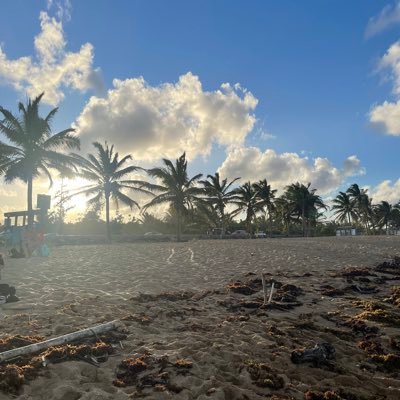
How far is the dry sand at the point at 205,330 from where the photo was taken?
443 centimetres

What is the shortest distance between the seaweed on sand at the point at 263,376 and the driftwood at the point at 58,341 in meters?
2.24

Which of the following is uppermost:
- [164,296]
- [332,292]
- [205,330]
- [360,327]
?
[164,296]

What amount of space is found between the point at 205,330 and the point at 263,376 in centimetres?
173

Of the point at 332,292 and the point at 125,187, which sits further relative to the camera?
the point at 125,187

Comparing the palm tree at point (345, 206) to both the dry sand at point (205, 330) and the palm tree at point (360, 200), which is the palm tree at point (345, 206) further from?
the dry sand at point (205, 330)

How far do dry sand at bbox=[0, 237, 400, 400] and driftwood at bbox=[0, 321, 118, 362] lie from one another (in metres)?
0.38

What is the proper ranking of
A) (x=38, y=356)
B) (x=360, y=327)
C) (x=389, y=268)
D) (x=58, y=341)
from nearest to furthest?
1. (x=38, y=356)
2. (x=58, y=341)
3. (x=360, y=327)
4. (x=389, y=268)

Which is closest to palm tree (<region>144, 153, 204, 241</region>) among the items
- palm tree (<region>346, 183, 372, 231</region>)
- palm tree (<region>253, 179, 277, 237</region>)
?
palm tree (<region>253, 179, 277, 237</region>)

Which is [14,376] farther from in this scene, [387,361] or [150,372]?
[387,361]

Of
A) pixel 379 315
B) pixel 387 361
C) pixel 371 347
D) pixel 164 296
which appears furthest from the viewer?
pixel 164 296

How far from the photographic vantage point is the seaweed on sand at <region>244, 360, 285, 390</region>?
4539mm

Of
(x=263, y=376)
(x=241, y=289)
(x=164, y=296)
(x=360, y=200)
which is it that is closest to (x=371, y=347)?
(x=263, y=376)

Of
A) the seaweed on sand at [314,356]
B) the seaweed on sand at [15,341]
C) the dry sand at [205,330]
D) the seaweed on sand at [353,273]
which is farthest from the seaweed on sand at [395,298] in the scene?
the seaweed on sand at [15,341]

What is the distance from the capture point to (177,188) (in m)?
35.4
